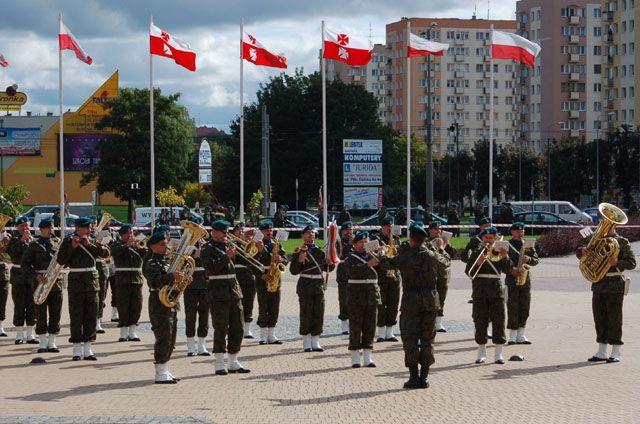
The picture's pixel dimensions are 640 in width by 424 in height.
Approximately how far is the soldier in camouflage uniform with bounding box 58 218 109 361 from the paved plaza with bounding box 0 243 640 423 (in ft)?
1.40

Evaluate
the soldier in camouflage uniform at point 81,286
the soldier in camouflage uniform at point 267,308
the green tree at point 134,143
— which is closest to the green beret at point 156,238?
the soldier in camouflage uniform at point 81,286

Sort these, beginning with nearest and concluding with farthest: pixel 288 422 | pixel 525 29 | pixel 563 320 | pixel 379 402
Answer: pixel 288 422 < pixel 379 402 < pixel 563 320 < pixel 525 29

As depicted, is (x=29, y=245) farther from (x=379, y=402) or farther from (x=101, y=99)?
(x=101, y=99)

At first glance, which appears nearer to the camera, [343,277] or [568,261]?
[343,277]

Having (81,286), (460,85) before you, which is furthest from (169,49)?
(460,85)

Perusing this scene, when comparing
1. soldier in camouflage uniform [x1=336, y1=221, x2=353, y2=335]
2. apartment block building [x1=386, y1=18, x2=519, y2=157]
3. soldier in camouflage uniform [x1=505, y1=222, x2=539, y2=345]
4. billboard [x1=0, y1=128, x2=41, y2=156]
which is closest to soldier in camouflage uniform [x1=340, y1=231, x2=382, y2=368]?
soldier in camouflage uniform [x1=336, y1=221, x2=353, y2=335]

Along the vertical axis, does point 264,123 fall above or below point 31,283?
above

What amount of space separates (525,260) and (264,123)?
40.2m

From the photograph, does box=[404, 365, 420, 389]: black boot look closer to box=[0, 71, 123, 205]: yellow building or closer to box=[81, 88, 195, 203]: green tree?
box=[81, 88, 195, 203]: green tree

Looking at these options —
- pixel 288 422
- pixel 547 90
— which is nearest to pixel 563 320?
pixel 288 422

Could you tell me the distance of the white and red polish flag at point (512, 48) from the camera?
3125 cm

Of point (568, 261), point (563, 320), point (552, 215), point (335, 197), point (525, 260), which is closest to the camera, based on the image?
point (525, 260)

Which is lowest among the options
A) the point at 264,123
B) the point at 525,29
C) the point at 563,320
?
the point at 563,320

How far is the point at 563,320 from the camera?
23578mm
